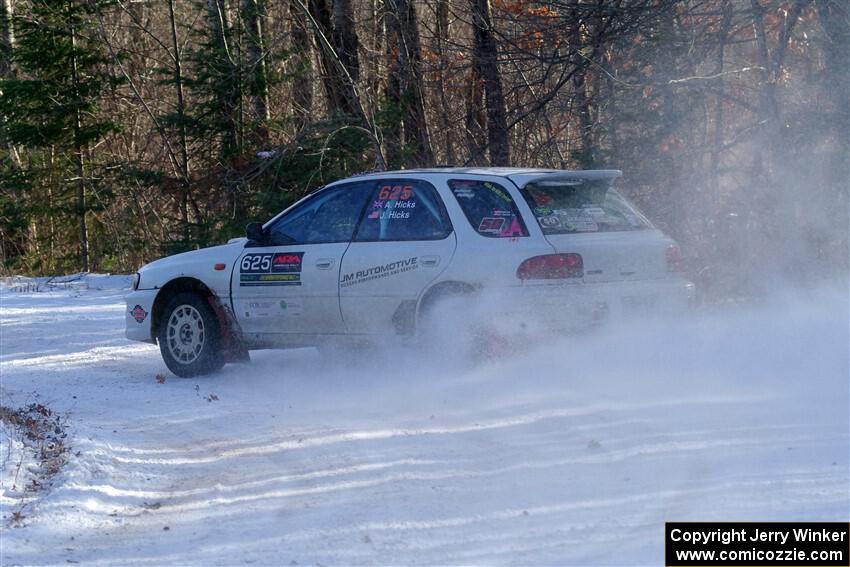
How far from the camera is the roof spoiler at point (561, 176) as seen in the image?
8133 millimetres

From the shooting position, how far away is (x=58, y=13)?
72.5 ft

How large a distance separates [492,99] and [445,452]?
10.6m

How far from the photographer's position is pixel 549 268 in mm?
7703

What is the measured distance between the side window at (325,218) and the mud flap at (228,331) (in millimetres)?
730

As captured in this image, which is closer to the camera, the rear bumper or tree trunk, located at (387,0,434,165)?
the rear bumper

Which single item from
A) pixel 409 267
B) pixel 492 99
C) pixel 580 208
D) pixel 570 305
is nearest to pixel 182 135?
pixel 492 99

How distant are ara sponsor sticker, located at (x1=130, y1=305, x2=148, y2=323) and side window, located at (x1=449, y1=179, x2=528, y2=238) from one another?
3.01 metres

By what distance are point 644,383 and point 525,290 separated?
111 centimetres

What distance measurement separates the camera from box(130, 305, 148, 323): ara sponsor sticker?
9312 mm

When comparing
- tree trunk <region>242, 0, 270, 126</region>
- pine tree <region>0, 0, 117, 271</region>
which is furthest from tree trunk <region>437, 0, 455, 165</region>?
pine tree <region>0, 0, 117, 271</region>

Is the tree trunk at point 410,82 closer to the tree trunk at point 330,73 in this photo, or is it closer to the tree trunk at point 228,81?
the tree trunk at point 330,73

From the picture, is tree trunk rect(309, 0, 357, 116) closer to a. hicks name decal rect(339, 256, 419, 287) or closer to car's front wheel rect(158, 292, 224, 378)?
car's front wheel rect(158, 292, 224, 378)

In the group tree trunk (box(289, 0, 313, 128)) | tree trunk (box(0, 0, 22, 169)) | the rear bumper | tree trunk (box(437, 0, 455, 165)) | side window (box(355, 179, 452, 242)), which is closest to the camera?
the rear bumper

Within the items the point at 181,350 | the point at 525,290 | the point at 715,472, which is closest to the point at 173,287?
the point at 181,350
